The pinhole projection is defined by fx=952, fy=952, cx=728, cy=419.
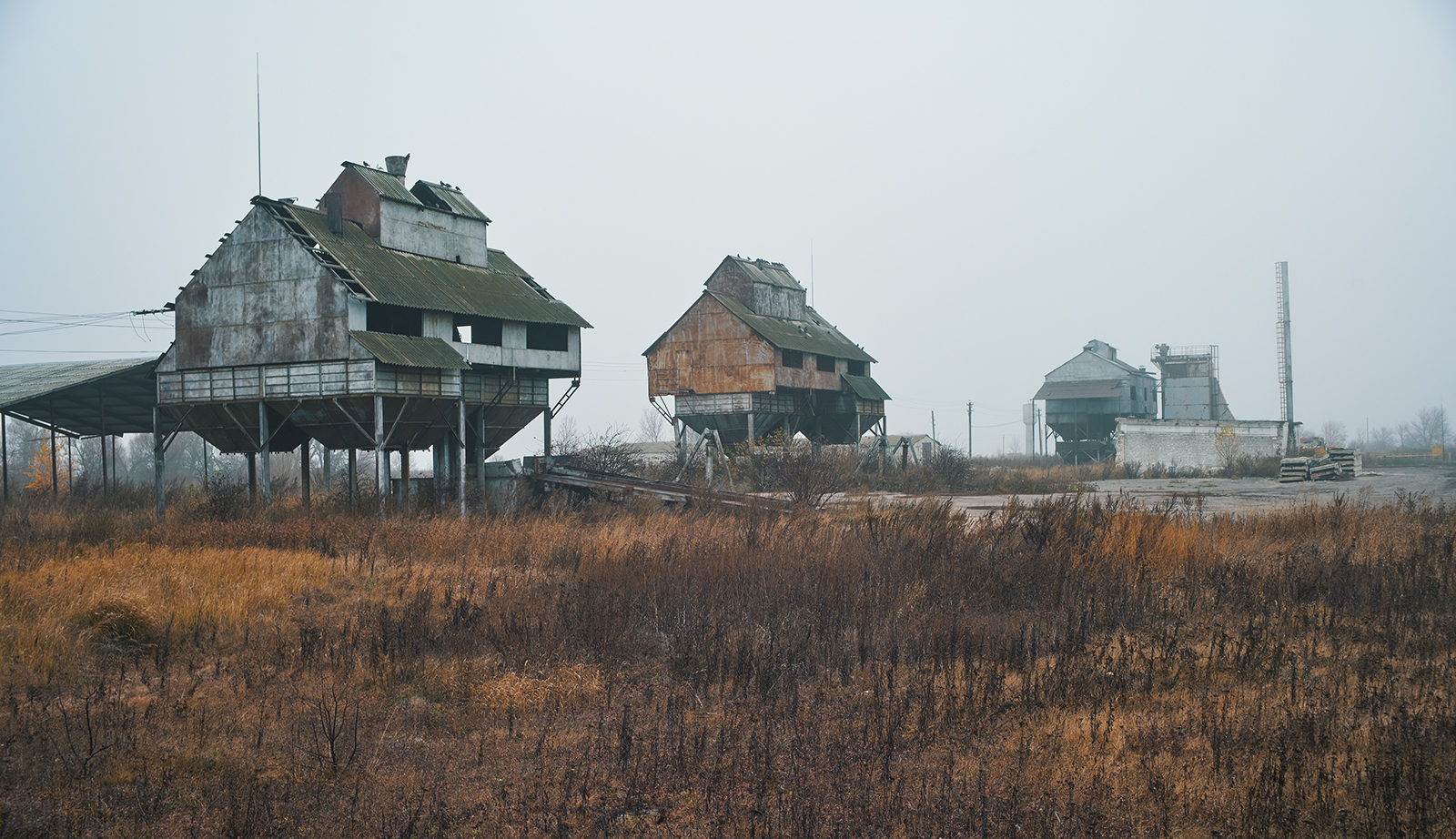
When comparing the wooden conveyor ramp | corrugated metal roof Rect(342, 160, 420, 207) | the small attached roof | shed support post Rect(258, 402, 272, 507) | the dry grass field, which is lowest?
→ the dry grass field

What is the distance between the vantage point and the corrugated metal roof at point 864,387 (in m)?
42.7

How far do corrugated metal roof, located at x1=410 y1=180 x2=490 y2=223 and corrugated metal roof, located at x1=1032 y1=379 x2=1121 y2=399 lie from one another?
49.6m

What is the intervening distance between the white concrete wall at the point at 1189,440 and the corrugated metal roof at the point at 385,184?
42865 millimetres

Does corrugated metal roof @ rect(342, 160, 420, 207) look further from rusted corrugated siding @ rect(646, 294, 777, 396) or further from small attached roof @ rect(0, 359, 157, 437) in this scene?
rusted corrugated siding @ rect(646, 294, 777, 396)

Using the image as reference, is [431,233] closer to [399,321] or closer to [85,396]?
[399,321]

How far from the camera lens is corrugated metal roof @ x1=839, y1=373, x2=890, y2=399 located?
42.7 meters

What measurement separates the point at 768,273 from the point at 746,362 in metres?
6.29

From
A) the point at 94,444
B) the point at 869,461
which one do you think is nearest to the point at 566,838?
the point at 869,461

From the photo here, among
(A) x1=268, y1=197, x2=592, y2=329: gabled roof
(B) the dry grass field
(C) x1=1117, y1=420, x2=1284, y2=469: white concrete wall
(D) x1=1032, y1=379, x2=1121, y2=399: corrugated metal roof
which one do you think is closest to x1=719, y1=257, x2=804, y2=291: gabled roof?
(A) x1=268, y1=197, x2=592, y2=329: gabled roof

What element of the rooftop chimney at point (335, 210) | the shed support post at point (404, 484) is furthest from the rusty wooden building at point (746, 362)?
the rooftop chimney at point (335, 210)

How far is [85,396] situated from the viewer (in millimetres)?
30750

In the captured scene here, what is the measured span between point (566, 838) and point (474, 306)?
2205 cm

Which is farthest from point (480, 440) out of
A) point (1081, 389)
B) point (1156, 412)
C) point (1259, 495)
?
point (1156, 412)

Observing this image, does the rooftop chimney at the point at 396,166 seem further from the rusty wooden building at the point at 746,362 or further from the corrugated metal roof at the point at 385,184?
the rusty wooden building at the point at 746,362
